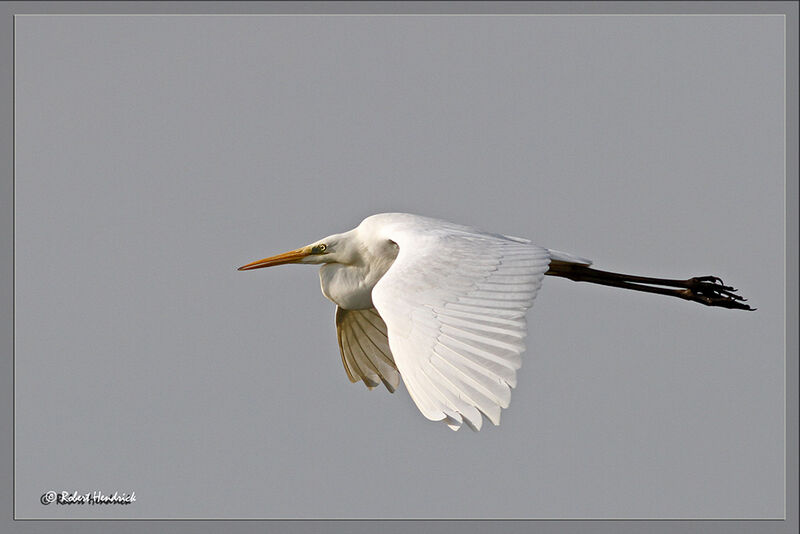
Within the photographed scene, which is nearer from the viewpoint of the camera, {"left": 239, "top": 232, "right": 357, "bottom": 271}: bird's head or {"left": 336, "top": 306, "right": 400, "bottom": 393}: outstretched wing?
{"left": 239, "top": 232, "right": 357, "bottom": 271}: bird's head

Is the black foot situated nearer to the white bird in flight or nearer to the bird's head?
the white bird in flight

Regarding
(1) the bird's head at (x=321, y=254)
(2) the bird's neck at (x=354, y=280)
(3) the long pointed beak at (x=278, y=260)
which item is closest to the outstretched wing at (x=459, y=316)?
(2) the bird's neck at (x=354, y=280)

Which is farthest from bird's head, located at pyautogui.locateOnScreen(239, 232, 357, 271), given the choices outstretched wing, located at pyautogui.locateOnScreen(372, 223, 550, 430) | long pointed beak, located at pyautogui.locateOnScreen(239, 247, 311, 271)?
outstretched wing, located at pyautogui.locateOnScreen(372, 223, 550, 430)

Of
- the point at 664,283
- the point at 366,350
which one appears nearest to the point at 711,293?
the point at 664,283

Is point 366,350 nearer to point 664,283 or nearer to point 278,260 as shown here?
point 278,260

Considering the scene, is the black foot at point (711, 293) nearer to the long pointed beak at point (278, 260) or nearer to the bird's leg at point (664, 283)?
the bird's leg at point (664, 283)

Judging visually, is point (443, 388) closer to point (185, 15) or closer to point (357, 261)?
point (357, 261)

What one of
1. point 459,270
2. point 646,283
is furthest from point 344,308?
point 646,283
